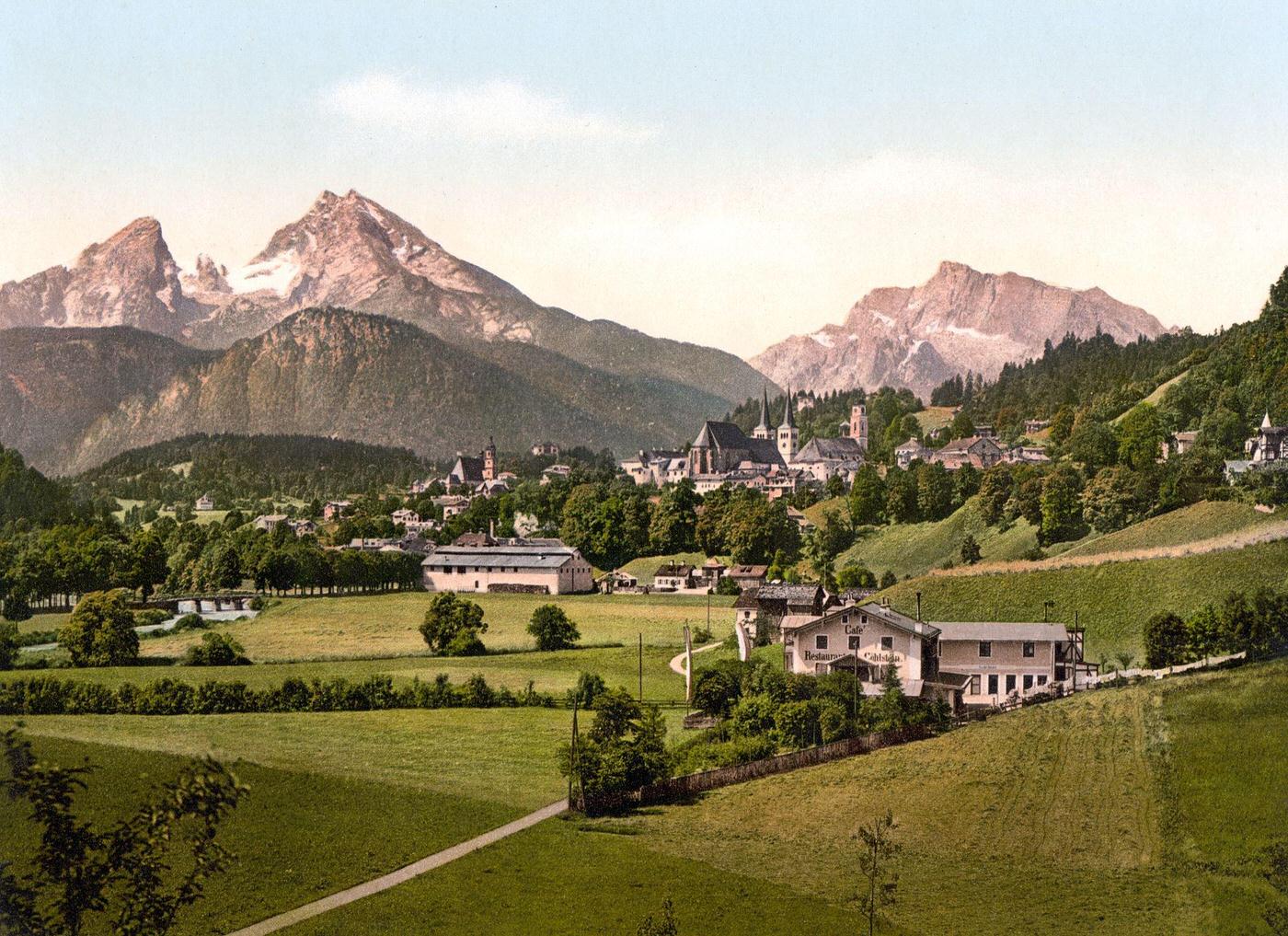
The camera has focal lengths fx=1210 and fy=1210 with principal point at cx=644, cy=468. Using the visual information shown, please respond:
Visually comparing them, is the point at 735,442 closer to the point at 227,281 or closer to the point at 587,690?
the point at 587,690

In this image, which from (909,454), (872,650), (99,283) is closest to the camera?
(872,650)

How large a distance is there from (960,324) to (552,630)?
197 ft

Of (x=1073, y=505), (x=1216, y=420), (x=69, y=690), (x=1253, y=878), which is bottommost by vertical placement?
(x=1253, y=878)

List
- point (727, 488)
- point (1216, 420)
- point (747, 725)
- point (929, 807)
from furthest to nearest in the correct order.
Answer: point (727, 488) → point (1216, 420) → point (747, 725) → point (929, 807)

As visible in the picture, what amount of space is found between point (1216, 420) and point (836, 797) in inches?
1257

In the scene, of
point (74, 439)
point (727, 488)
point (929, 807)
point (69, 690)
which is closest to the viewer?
point (929, 807)

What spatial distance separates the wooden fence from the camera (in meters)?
21.8

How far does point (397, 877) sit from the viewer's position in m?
18.7

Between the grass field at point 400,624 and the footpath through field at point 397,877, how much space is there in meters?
14.1

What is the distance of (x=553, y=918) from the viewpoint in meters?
17.2

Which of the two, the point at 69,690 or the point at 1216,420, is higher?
the point at 1216,420

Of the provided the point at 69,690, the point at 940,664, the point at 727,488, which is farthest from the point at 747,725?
the point at 727,488

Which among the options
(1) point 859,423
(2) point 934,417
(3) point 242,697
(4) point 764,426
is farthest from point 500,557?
(4) point 764,426

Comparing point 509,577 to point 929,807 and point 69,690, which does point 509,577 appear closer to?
point 69,690
